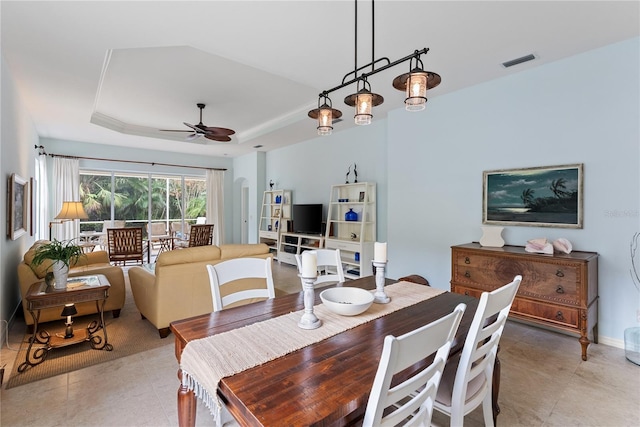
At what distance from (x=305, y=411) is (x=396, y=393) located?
28cm

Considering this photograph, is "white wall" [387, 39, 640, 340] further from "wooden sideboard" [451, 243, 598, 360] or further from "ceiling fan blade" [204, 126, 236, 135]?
"ceiling fan blade" [204, 126, 236, 135]

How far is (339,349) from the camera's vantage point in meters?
1.27

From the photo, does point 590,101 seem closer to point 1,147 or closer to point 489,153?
point 489,153

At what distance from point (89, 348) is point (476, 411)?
3.17m

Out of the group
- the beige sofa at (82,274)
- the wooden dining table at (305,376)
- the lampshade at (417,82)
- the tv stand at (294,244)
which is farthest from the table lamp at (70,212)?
the lampshade at (417,82)

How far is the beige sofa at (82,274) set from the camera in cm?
297

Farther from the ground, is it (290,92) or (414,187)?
(290,92)

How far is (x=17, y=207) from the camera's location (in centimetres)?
352

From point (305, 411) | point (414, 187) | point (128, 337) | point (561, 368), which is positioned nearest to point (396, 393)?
point (305, 411)

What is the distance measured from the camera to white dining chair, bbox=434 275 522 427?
130cm

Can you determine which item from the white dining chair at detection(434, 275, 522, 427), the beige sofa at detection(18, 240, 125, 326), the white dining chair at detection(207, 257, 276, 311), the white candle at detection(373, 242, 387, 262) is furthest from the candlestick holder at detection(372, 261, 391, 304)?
the beige sofa at detection(18, 240, 125, 326)

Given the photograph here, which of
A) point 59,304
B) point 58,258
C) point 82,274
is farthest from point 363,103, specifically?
point 82,274

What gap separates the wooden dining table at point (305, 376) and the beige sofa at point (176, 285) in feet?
5.28

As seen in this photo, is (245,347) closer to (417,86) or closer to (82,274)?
(417,86)
